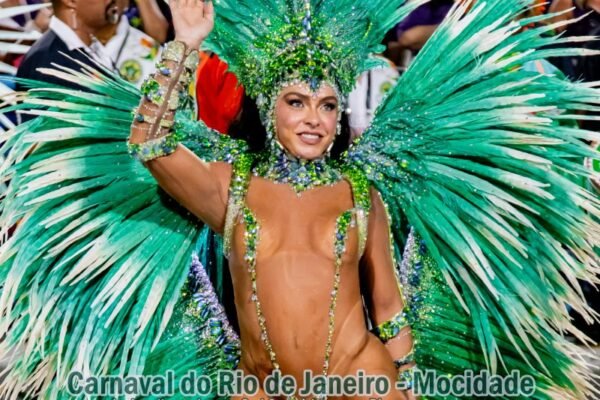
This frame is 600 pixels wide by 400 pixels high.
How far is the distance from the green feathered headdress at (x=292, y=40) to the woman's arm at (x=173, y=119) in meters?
0.20

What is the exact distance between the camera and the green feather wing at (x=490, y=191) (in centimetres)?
253

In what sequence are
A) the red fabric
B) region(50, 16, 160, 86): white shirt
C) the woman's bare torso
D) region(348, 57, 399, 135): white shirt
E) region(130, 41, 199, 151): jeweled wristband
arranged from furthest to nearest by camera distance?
region(348, 57, 399, 135): white shirt → region(50, 16, 160, 86): white shirt → the red fabric → the woman's bare torso → region(130, 41, 199, 151): jeweled wristband

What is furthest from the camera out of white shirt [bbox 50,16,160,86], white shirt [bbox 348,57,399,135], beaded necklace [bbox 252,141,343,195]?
white shirt [bbox 348,57,399,135]

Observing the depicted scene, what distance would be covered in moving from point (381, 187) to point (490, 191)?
0.33m

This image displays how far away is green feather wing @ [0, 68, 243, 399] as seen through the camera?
98.6 inches

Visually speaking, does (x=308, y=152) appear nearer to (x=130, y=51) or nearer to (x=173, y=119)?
(x=173, y=119)

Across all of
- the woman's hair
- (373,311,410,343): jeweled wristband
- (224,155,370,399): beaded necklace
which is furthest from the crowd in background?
(373,311,410,343): jeweled wristband

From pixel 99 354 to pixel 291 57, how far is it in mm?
985

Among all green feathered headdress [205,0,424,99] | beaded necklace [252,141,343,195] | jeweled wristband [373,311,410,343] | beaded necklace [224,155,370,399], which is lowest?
jeweled wristband [373,311,410,343]

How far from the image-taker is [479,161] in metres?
2.60

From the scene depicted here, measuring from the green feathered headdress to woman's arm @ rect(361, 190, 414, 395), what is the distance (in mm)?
387

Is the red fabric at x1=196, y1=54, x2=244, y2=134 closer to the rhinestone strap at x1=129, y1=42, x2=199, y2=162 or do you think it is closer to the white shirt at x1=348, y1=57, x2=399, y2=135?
the white shirt at x1=348, y1=57, x2=399, y2=135

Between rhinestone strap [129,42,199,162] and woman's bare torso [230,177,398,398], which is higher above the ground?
rhinestone strap [129,42,199,162]

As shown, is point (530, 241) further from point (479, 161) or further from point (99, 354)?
point (99, 354)
